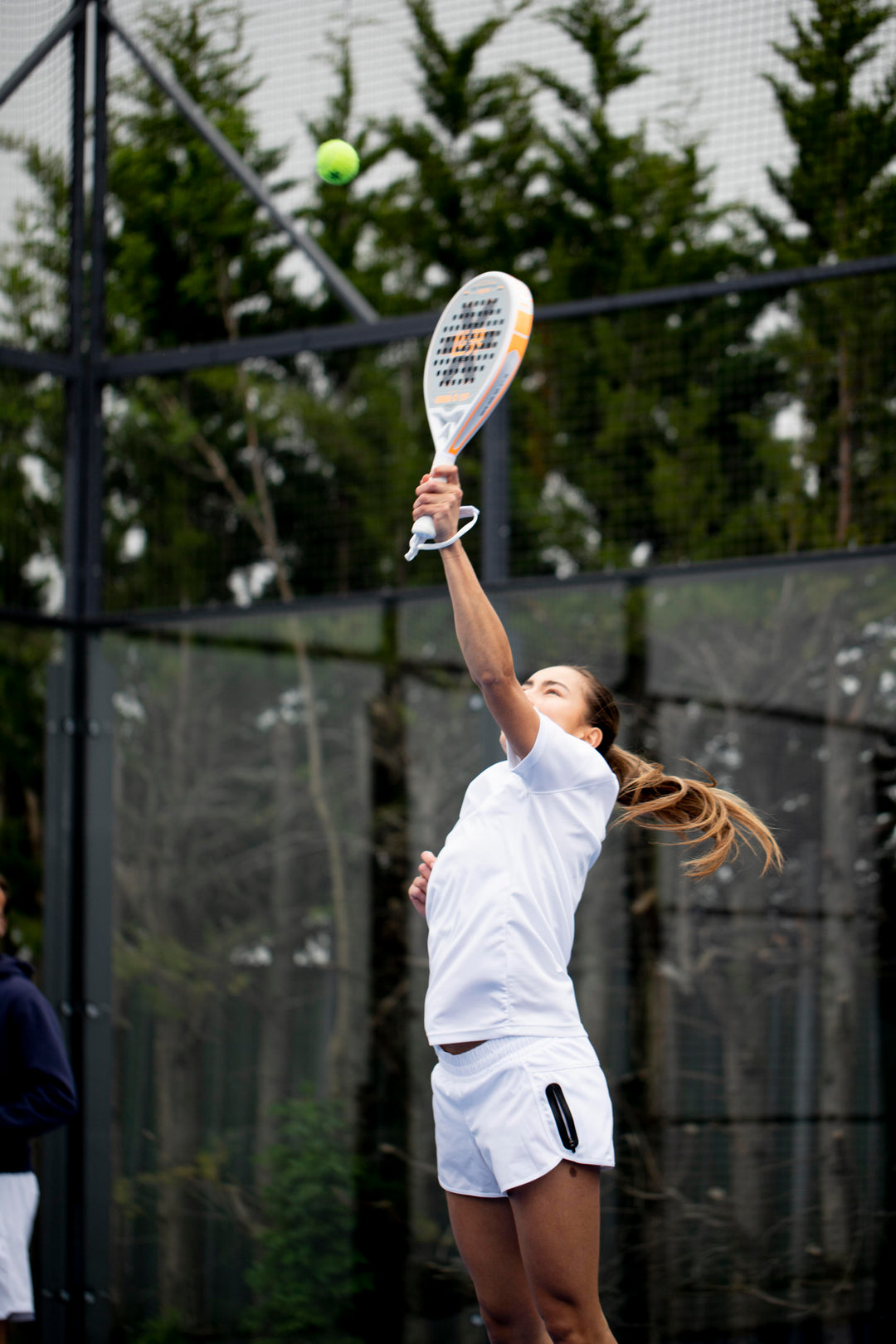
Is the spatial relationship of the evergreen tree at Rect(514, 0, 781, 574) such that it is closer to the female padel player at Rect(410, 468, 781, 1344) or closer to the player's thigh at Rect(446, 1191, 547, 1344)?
the female padel player at Rect(410, 468, 781, 1344)

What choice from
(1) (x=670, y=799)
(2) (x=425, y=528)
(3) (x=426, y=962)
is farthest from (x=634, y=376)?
(2) (x=425, y=528)

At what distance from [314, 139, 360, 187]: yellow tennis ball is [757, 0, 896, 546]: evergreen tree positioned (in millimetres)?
1501

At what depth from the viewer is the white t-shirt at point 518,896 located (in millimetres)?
2305

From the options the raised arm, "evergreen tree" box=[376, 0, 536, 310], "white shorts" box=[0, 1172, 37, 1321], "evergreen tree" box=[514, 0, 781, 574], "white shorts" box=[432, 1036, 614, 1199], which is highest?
"evergreen tree" box=[376, 0, 536, 310]

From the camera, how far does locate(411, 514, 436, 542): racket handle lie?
226cm

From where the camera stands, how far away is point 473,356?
257 centimetres

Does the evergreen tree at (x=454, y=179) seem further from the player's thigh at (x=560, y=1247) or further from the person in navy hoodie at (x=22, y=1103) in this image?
the player's thigh at (x=560, y=1247)

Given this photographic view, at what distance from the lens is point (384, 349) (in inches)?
203

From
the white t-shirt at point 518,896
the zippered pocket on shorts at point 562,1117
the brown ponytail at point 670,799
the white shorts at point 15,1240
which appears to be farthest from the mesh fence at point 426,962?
the zippered pocket on shorts at point 562,1117

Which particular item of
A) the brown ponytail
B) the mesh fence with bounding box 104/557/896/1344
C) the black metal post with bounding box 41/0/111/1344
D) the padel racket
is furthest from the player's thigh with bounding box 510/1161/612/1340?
the black metal post with bounding box 41/0/111/1344

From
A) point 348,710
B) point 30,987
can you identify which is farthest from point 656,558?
point 30,987

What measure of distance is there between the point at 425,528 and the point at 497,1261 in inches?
47.1

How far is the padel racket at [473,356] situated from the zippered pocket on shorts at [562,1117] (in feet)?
3.32

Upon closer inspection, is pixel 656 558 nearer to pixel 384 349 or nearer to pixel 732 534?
pixel 732 534
